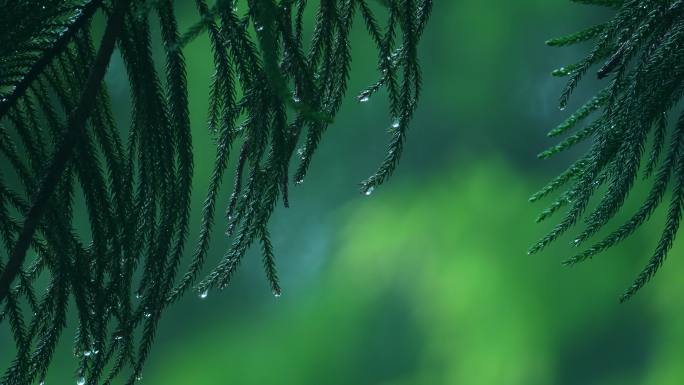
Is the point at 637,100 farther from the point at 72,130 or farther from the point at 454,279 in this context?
the point at 454,279

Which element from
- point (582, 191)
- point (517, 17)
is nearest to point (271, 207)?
point (582, 191)

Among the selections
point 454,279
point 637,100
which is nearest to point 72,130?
point 637,100

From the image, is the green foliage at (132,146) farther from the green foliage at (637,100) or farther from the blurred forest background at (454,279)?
the blurred forest background at (454,279)

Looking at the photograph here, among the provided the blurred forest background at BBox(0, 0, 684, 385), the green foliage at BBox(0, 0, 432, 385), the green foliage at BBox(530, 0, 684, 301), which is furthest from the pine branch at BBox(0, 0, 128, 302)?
the blurred forest background at BBox(0, 0, 684, 385)

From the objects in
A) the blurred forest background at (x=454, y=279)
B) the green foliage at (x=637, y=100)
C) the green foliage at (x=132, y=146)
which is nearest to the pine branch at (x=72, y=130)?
the green foliage at (x=132, y=146)

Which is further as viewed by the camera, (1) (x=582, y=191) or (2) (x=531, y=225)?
(2) (x=531, y=225)

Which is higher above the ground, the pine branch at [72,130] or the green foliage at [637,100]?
the green foliage at [637,100]

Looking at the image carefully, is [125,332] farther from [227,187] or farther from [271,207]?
[227,187]

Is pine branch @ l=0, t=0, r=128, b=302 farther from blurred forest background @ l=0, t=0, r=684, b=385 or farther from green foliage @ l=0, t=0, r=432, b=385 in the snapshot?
blurred forest background @ l=0, t=0, r=684, b=385
